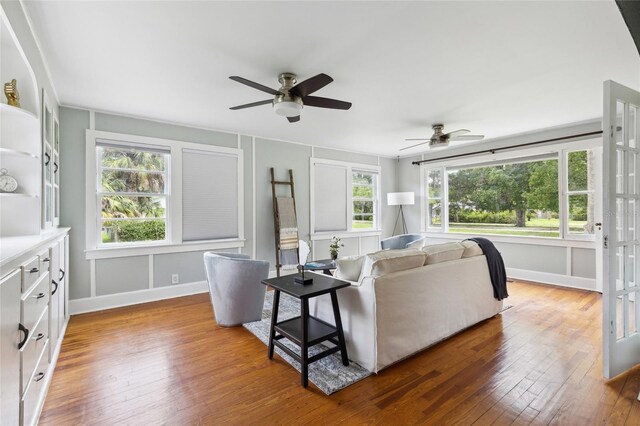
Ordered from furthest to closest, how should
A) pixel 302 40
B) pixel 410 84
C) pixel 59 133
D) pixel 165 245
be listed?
pixel 165 245 → pixel 59 133 → pixel 410 84 → pixel 302 40

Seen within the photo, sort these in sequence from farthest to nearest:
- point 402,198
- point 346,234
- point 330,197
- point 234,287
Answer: point 402,198
point 346,234
point 330,197
point 234,287

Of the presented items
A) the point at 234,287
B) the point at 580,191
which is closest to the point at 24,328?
the point at 234,287

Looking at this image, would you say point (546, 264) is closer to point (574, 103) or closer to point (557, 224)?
point (557, 224)

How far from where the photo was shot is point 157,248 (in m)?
4.00

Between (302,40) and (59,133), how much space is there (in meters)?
3.15

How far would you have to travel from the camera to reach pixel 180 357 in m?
2.51

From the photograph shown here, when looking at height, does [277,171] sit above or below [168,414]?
above

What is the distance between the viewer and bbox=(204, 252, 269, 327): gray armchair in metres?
3.09

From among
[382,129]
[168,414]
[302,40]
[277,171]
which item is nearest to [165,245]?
[277,171]

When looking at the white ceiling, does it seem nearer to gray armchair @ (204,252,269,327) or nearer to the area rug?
gray armchair @ (204,252,269,327)

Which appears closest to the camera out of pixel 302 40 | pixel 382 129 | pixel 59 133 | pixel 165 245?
pixel 302 40

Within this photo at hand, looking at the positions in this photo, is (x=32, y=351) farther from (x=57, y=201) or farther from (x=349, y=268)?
(x=57, y=201)

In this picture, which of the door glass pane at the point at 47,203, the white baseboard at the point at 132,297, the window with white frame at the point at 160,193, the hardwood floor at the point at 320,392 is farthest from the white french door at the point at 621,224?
the white baseboard at the point at 132,297

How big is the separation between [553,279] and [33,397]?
20.1 feet
